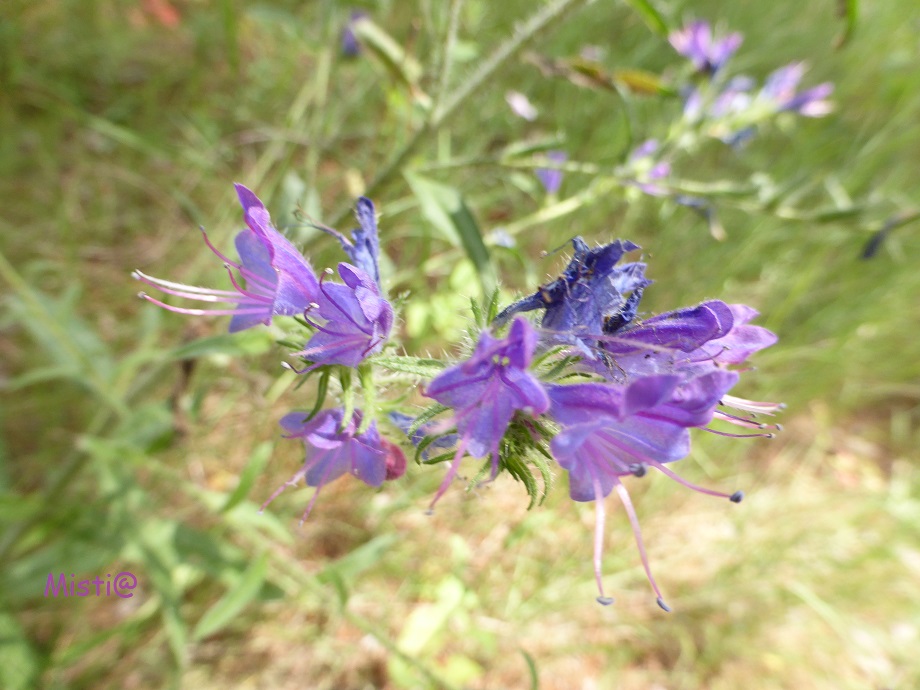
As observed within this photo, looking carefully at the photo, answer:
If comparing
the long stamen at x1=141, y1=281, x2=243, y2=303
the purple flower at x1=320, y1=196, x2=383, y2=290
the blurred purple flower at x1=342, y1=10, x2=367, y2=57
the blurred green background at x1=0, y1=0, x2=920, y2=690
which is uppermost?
the blurred purple flower at x1=342, y1=10, x2=367, y2=57

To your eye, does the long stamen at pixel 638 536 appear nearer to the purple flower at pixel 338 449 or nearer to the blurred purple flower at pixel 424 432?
the blurred purple flower at pixel 424 432

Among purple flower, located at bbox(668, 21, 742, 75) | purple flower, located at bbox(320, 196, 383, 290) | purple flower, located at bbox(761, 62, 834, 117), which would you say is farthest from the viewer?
purple flower, located at bbox(761, 62, 834, 117)

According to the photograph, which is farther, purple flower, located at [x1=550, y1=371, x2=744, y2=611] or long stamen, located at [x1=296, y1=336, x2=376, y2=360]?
long stamen, located at [x1=296, y1=336, x2=376, y2=360]

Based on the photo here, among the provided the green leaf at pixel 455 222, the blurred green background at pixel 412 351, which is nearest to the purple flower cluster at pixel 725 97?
the blurred green background at pixel 412 351

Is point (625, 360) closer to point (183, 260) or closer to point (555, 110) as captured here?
point (183, 260)

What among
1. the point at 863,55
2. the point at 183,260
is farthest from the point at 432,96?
the point at 863,55

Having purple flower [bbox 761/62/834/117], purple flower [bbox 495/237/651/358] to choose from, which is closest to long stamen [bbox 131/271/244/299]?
purple flower [bbox 495/237/651/358]

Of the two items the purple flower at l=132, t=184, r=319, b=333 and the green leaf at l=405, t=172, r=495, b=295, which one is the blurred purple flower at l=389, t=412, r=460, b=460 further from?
the green leaf at l=405, t=172, r=495, b=295
